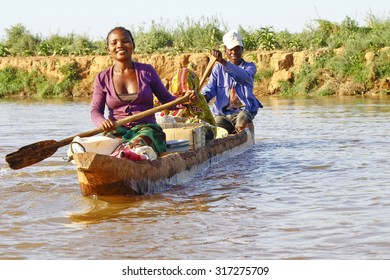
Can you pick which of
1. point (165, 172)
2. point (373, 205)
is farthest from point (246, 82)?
point (373, 205)

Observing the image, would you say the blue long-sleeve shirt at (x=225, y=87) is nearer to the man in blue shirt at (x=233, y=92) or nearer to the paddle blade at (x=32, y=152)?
the man in blue shirt at (x=233, y=92)

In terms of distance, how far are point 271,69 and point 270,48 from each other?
56.9 inches

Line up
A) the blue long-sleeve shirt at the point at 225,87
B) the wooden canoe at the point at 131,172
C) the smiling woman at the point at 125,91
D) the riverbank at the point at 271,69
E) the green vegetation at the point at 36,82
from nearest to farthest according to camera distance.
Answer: the wooden canoe at the point at 131,172
the smiling woman at the point at 125,91
the blue long-sleeve shirt at the point at 225,87
the riverbank at the point at 271,69
the green vegetation at the point at 36,82

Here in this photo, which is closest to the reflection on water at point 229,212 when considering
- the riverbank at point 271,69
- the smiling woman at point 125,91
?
the smiling woman at point 125,91

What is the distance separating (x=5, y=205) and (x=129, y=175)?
3.54 feet

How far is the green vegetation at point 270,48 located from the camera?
75.3 ft

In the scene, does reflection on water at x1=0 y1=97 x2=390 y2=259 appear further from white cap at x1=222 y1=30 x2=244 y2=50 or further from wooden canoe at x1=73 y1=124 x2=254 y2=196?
white cap at x1=222 y1=30 x2=244 y2=50

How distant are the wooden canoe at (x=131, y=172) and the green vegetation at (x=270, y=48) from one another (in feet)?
50.9

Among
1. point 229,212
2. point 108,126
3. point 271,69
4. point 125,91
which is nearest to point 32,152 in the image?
point 108,126

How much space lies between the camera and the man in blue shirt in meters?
9.98

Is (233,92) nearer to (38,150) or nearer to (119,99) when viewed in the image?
(119,99)

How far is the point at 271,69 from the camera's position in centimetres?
2466

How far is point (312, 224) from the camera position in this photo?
220 inches

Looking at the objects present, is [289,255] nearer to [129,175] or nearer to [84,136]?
[129,175]
